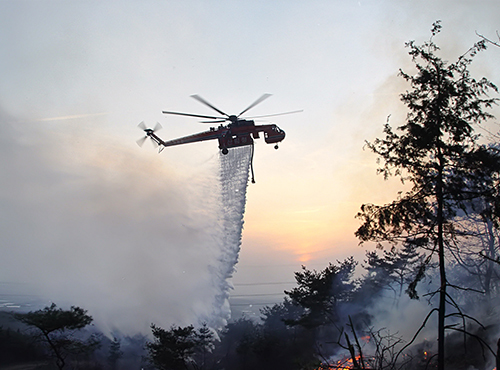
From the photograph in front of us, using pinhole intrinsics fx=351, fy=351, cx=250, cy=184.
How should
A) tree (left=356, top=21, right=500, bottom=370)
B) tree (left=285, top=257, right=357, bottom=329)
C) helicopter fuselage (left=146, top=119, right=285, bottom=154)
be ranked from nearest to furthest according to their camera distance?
tree (left=356, top=21, right=500, bottom=370)
helicopter fuselage (left=146, top=119, right=285, bottom=154)
tree (left=285, top=257, right=357, bottom=329)

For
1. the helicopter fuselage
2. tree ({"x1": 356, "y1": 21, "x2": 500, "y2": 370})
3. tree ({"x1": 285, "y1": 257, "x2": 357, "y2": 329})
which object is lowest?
tree ({"x1": 285, "y1": 257, "x2": 357, "y2": 329})

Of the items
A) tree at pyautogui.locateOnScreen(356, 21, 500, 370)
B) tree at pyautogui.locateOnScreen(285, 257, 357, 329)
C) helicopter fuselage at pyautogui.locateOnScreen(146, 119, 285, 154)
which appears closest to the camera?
tree at pyautogui.locateOnScreen(356, 21, 500, 370)

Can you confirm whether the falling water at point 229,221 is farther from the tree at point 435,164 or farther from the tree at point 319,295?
the tree at point 435,164

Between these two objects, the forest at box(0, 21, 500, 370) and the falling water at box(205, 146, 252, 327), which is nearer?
the forest at box(0, 21, 500, 370)

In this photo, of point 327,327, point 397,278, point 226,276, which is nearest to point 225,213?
point 226,276

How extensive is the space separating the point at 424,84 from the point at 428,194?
371 centimetres

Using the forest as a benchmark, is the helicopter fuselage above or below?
above

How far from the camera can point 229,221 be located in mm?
44156

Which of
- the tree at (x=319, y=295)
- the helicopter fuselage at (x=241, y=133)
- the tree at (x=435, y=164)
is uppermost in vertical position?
the helicopter fuselage at (x=241, y=133)

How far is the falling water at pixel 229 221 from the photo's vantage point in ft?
132

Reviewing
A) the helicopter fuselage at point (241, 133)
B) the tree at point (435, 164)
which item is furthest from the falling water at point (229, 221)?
the tree at point (435, 164)

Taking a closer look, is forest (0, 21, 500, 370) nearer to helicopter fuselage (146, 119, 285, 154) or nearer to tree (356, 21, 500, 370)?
tree (356, 21, 500, 370)

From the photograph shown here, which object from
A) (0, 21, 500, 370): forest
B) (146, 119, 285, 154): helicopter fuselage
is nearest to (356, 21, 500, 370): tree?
(0, 21, 500, 370): forest

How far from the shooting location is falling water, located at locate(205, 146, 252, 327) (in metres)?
40.2
